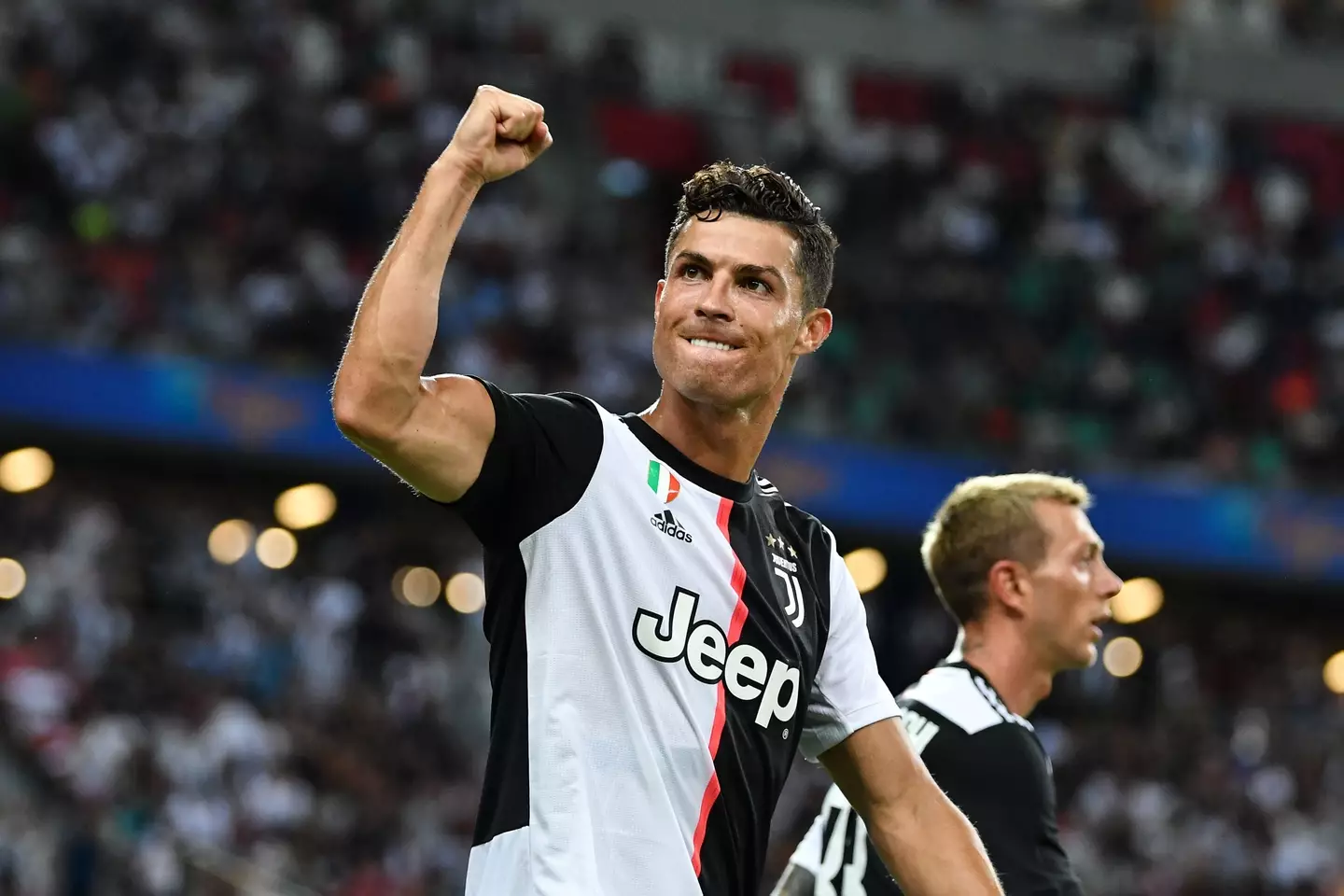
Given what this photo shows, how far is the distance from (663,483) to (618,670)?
0.40m

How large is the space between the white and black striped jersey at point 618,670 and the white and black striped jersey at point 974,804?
4.09 ft

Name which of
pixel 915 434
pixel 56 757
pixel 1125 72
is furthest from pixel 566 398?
pixel 1125 72

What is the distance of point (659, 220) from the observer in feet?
74.1

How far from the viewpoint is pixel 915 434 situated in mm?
20375

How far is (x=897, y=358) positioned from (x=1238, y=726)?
5.40 m

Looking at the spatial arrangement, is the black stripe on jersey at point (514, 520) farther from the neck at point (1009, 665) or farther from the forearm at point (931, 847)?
the neck at point (1009, 665)

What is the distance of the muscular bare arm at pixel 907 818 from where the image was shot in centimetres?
395

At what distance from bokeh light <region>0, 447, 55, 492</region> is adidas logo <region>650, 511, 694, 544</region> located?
49.6ft

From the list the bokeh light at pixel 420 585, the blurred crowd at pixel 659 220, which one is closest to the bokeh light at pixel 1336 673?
the blurred crowd at pixel 659 220

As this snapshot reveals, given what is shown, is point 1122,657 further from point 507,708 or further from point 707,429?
point 507,708

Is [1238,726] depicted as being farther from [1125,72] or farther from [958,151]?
[1125,72]

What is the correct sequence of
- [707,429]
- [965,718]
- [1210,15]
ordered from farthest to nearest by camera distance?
[1210,15]
[965,718]
[707,429]

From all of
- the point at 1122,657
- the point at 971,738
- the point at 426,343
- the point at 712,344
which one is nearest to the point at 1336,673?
the point at 1122,657

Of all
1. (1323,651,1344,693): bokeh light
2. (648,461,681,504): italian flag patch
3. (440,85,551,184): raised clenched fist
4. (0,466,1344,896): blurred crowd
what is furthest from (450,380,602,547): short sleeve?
(1323,651,1344,693): bokeh light
